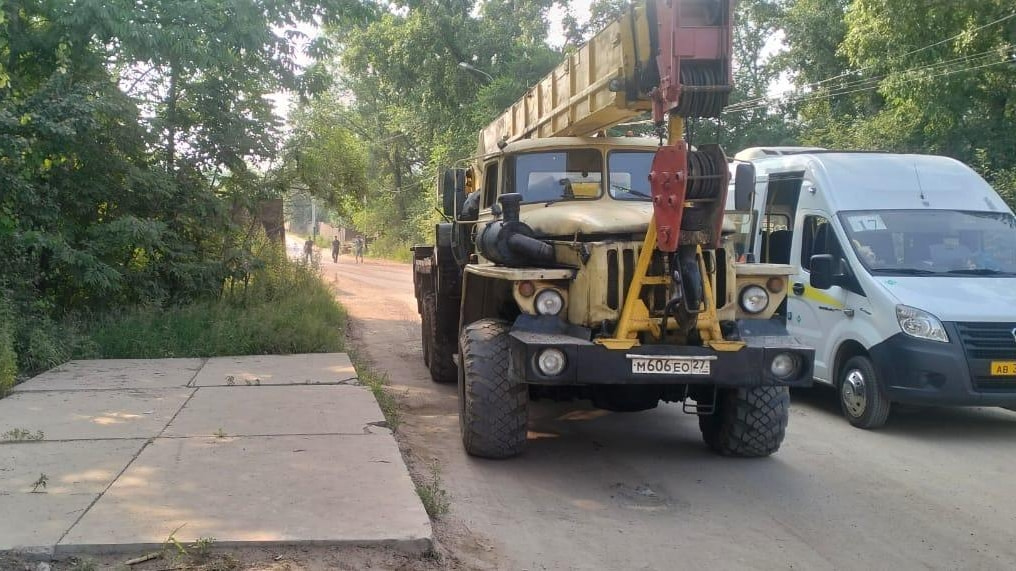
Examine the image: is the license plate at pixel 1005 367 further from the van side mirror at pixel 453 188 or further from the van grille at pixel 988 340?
the van side mirror at pixel 453 188

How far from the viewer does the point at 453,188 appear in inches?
363

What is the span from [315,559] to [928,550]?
339 centimetres

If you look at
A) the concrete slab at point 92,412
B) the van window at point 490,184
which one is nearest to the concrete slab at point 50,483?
the concrete slab at point 92,412

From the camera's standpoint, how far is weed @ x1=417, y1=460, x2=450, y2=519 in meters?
5.33

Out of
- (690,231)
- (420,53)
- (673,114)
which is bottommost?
(690,231)

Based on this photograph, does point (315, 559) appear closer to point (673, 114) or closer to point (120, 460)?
point (120, 460)

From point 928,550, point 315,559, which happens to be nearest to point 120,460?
point 315,559

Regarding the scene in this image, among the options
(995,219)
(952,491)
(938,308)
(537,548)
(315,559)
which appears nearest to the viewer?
(315,559)

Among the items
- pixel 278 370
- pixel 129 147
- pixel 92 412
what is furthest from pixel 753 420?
pixel 129 147

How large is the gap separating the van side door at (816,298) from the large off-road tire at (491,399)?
398 centimetres

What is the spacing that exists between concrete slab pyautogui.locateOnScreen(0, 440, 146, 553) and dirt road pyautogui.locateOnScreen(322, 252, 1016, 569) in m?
2.12

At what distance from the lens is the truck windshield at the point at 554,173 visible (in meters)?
7.69

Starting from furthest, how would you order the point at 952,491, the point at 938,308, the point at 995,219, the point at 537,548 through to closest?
1. the point at 995,219
2. the point at 938,308
3. the point at 952,491
4. the point at 537,548

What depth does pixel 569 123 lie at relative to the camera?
25.8 feet
